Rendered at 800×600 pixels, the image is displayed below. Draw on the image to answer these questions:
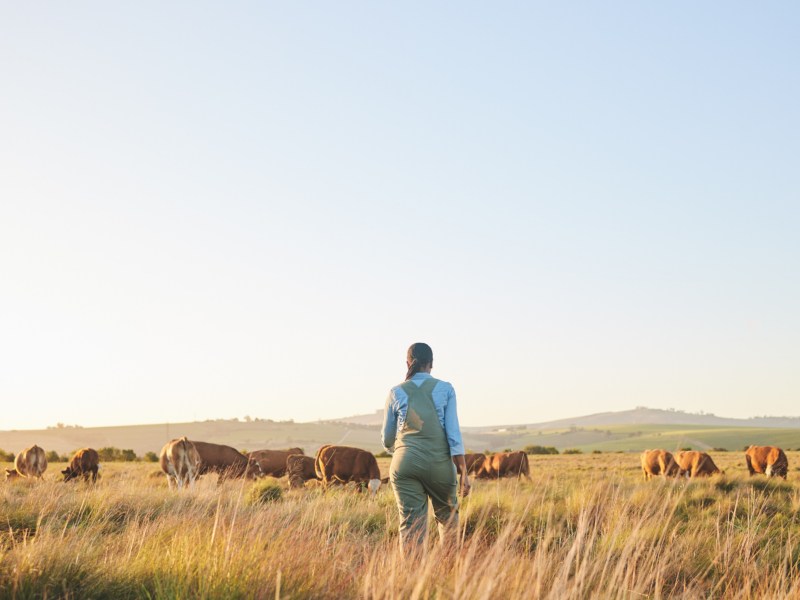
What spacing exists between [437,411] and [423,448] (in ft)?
1.30

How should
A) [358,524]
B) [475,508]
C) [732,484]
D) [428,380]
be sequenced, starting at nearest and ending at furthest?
[428,380]
[358,524]
[475,508]
[732,484]

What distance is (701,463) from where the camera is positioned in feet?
78.4

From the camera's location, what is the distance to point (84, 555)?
15.9ft

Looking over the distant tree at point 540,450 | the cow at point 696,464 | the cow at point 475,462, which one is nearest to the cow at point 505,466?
the cow at point 475,462

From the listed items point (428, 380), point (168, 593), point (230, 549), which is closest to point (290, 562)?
point (230, 549)

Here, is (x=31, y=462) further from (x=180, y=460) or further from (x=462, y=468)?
(x=462, y=468)

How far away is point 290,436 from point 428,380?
86274mm

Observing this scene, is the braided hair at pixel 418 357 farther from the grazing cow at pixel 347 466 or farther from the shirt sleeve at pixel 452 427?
the grazing cow at pixel 347 466

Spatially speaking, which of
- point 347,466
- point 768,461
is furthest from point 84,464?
point 768,461

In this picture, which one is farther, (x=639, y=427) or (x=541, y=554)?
(x=639, y=427)

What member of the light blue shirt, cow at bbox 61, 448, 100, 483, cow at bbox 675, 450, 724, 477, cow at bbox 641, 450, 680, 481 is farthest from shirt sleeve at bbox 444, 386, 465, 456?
cow at bbox 641, 450, 680, 481

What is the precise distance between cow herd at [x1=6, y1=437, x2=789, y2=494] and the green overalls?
1032 centimetres

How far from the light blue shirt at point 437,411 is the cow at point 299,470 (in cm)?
1444

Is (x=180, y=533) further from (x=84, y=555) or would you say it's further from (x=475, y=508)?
(x=475, y=508)
